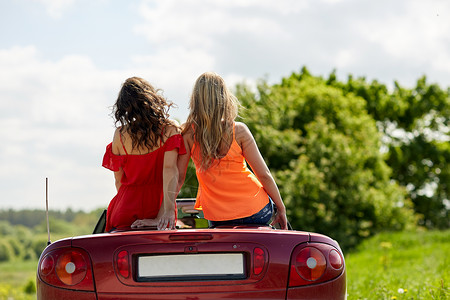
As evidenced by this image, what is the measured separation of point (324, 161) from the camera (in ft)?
87.8

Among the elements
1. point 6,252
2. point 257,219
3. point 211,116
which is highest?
point 211,116

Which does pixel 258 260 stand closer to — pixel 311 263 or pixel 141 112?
pixel 311 263

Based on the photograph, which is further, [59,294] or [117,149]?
[117,149]

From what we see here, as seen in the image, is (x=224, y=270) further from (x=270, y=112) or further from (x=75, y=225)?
(x=75, y=225)

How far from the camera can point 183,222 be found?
5.23m

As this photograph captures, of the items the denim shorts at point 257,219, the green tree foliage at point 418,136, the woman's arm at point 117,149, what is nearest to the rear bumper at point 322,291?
the denim shorts at point 257,219

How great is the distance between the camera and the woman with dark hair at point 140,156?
13.9 ft

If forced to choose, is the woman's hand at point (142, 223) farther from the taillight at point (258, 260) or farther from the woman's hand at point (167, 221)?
the taillight at point (258, 260)

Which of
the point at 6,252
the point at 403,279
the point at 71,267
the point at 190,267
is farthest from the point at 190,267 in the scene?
the point at 6,252

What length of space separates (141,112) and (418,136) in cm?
3878

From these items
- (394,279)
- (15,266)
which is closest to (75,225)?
(15,266)

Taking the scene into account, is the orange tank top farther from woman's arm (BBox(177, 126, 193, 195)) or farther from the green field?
the green field

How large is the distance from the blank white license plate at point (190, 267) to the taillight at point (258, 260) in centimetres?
7

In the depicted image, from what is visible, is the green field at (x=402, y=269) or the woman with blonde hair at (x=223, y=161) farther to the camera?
the green field at (x=402, y=269)
